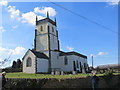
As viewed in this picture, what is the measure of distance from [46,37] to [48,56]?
5.23 m

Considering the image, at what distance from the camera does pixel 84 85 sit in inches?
498

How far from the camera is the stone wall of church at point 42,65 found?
3311 centimetres

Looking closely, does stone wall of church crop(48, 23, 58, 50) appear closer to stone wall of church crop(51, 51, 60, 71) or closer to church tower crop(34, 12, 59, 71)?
church tower crop(34, 12, 59, 71)

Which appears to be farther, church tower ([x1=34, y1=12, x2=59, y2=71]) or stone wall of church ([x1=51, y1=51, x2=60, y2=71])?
church tower ([x1=34, y1=12, x2=59, y2=71])

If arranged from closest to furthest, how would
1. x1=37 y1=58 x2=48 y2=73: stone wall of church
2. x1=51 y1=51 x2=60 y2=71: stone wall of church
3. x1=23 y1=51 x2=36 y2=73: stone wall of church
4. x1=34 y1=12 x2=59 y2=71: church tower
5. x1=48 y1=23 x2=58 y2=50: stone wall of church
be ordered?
x1=23 y1=51 x2=36 y2=73: stone wall of church, x1=37 y1=58 x2=48 y2=73: stone wall of church, x1=51 y1=51 x2=60 y2=71: stone wall of church, x1=34 y1=12 x2=59 y2=71: church tower, x1=48 y1=23 x2=58 y2=50: stone wall of church

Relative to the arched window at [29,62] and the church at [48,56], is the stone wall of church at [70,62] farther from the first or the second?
the arched window at [29,62]

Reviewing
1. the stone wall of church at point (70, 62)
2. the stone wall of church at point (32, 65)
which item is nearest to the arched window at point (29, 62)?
the stone wall of church at point (32, 65)

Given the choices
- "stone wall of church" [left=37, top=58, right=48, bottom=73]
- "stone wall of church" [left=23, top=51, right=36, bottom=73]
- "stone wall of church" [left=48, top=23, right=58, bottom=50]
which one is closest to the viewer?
"stone wall of church" [left=23, top=51, right=36, bottom=73]

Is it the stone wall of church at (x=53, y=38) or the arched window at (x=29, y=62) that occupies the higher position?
the stone wall of church at (x=53, y=38)

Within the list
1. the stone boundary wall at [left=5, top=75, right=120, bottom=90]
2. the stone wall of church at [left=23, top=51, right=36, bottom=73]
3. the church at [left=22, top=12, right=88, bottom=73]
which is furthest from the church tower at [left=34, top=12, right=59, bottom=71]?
the stone boundary wall at [left=5, top=75, right=120, bottom=90]

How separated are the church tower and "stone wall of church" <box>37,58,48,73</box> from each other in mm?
2280

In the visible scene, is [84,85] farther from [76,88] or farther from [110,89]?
[110,89]

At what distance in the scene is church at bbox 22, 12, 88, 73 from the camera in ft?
110

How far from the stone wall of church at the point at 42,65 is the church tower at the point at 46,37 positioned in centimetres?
228
